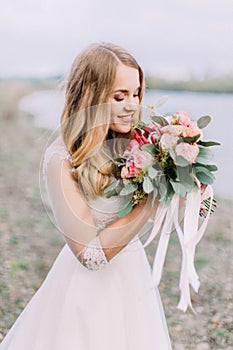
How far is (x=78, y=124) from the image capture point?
1.47 m

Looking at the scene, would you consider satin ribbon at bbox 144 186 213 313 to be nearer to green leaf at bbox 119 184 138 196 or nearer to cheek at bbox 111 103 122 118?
green leaf at bbox 119 184 138 196

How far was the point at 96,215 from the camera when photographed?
149cm

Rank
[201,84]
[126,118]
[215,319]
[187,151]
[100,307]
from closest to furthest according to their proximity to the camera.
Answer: [187,151], [126,118], [100,307], [215,319], [201,84]

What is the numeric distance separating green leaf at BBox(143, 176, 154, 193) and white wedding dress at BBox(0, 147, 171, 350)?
0.65 feet

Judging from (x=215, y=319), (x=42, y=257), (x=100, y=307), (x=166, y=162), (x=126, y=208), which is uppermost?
(x=166, y=162)

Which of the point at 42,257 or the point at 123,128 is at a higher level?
the point at 123,128

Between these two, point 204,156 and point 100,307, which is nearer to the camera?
point 204,156

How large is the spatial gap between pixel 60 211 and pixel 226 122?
1.72 m

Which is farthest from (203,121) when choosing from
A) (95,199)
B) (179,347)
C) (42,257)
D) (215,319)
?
(42,257)

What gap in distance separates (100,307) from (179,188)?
40 centimetres

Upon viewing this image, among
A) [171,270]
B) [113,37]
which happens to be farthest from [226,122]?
[113,37]

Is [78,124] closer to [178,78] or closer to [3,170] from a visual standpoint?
[178,78]

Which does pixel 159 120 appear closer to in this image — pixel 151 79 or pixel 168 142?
pixel 168 142

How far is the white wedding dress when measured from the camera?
5.18 feet
